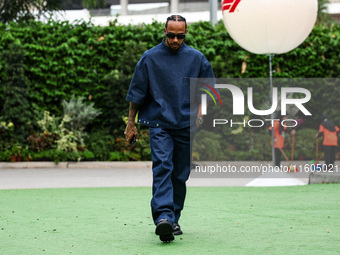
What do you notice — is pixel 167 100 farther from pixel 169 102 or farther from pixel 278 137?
pixel 278 137

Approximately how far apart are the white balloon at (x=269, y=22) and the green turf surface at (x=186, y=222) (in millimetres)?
2436

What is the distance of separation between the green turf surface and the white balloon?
2.44 m

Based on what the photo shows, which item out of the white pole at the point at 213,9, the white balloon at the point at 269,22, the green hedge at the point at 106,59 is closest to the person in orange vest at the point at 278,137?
the white balloon at the point at 269,22

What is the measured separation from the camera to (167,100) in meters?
5.39

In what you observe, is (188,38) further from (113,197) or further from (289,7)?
(113,197)

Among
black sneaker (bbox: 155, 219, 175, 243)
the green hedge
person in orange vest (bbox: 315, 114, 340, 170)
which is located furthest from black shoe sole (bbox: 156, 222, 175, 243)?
the green hedge

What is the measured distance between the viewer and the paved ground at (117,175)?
35.1 feet

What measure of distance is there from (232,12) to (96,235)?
18.9 ft

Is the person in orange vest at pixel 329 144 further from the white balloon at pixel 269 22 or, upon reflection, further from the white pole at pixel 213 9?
the white pole at pixel 213 9

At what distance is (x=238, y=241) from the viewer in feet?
16.9

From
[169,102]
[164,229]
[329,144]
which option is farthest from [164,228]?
[329,144]

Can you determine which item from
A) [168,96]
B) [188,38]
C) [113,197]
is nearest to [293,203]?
[113,197]

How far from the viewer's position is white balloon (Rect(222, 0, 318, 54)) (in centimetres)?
995

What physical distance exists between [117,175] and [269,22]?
4582 millimetres
